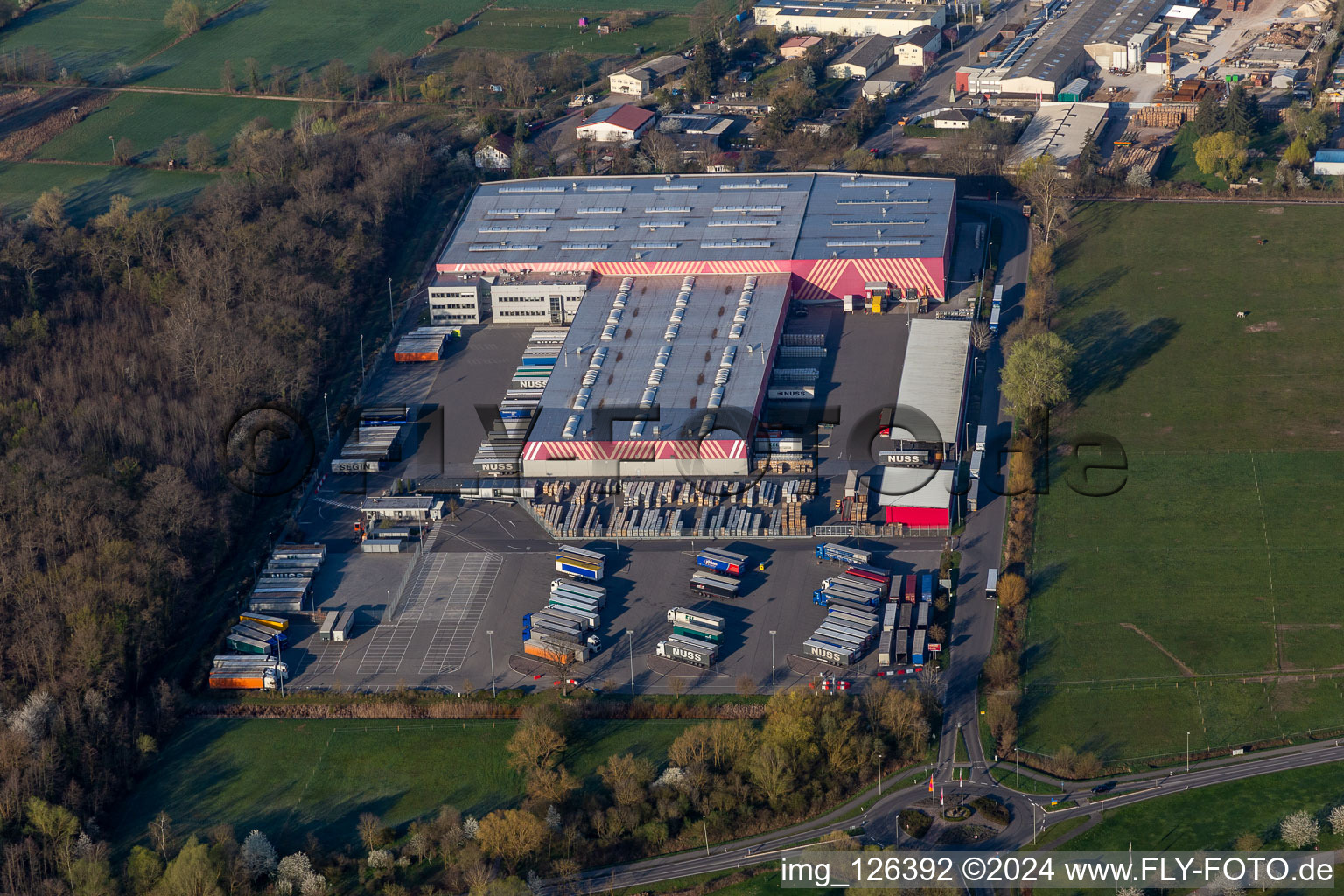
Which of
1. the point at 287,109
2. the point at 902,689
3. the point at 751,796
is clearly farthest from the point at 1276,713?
the point at 287,109

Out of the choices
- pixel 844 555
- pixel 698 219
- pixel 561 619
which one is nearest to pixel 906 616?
pixel 844 555

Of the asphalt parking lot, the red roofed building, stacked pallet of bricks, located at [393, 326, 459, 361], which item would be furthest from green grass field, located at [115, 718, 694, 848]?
the red roofed building

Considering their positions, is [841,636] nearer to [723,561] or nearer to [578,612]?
[723,561]

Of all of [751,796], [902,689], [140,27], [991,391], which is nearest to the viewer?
[751,796]

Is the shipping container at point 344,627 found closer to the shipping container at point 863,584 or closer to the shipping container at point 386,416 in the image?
the shipping container at point 386,416

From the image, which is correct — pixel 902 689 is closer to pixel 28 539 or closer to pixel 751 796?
pixel 751 796

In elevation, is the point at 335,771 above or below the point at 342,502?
above
